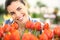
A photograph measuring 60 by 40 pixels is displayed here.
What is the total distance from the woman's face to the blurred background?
0.04 meters

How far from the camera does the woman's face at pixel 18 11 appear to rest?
2.74 feet

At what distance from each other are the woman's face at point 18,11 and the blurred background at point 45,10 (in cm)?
4

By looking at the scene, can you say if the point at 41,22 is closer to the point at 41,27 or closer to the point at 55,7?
the point at 41,27

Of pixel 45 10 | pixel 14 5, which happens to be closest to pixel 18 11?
pixel 14 5

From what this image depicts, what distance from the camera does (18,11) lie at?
84cm

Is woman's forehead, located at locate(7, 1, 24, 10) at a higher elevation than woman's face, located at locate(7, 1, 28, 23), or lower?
higher

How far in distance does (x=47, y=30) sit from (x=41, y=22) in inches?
2.9

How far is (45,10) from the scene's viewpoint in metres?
0.85

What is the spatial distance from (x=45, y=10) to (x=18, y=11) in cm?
20

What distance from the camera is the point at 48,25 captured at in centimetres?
84

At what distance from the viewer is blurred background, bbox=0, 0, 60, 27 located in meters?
0.84

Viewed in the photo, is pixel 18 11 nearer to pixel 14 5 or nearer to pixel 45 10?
pixel 14 5

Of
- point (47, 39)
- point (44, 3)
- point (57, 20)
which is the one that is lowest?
point (47, 39)

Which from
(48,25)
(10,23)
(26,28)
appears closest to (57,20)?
(48,25)
